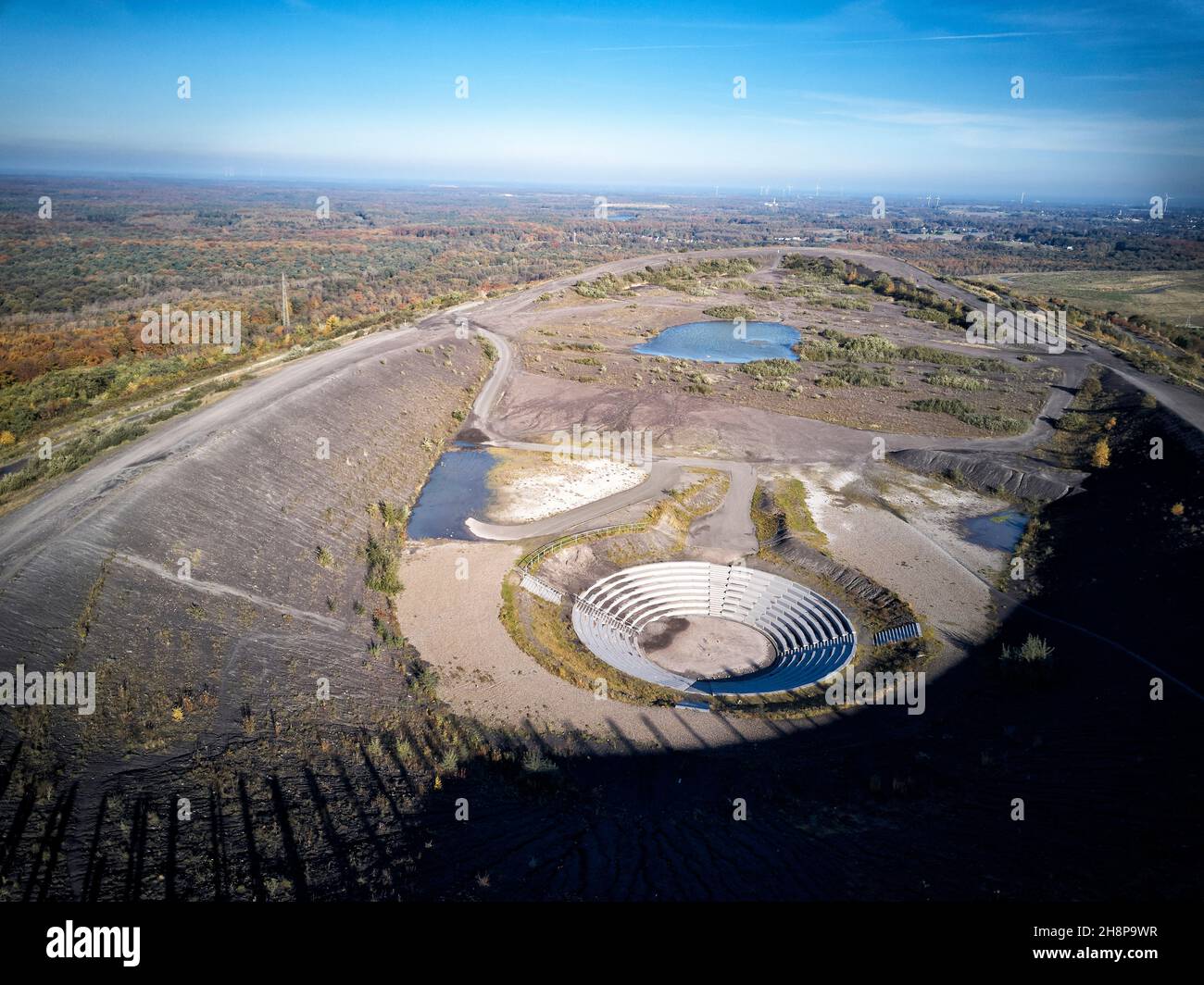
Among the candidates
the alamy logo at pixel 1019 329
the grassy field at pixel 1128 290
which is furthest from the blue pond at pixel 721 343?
the grassy field at pixel 1128 290

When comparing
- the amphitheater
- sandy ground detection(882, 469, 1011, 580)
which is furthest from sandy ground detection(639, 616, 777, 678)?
sandy ground detection(882, 469, 1011, 580)

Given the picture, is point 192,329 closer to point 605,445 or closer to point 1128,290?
point 605,445

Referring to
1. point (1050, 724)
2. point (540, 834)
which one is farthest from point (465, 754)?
point (1050, 724)

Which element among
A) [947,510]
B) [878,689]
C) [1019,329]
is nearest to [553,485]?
[878,689]

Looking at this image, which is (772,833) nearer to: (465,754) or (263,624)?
(465,754)
